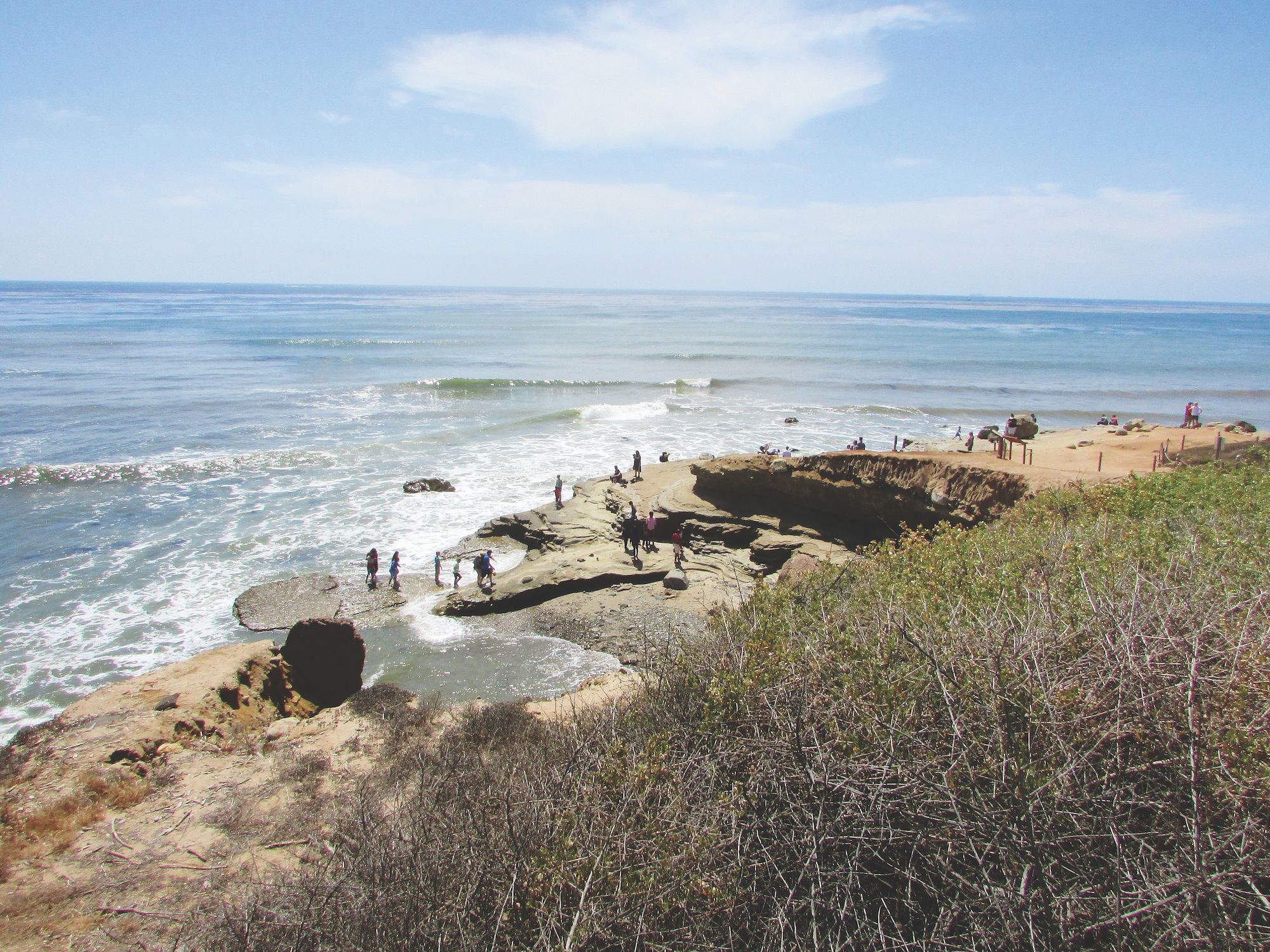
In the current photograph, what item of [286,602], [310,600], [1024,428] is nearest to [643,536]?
[310,600]

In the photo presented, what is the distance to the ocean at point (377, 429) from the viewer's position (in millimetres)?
16234

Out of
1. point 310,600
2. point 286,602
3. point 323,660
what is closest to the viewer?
point 323,660

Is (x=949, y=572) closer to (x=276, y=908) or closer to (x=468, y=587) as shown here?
(x=276, y=908)

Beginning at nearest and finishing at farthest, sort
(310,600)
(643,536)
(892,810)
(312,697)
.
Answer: (892,810), (312,697), (310,600), (643,536)

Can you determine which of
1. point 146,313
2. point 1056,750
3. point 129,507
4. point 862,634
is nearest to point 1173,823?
point 1056,750

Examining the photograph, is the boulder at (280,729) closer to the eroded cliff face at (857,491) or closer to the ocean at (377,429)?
the ocean at (377,429)

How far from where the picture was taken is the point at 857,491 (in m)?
18.0

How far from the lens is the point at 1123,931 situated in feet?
12.9

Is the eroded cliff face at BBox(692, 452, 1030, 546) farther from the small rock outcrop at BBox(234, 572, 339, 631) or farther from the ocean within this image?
the small rock outcrop at BBox(234, 572, 339, 631)

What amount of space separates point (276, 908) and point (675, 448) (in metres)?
29.0

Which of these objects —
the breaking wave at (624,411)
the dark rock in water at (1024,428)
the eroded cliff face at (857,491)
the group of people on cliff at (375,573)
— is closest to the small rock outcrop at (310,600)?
the group of people on cliff at (375,573)

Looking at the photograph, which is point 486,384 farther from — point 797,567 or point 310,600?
point 797,567

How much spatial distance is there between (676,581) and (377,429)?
25113mm

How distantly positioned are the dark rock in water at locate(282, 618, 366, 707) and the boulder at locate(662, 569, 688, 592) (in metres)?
7.30
